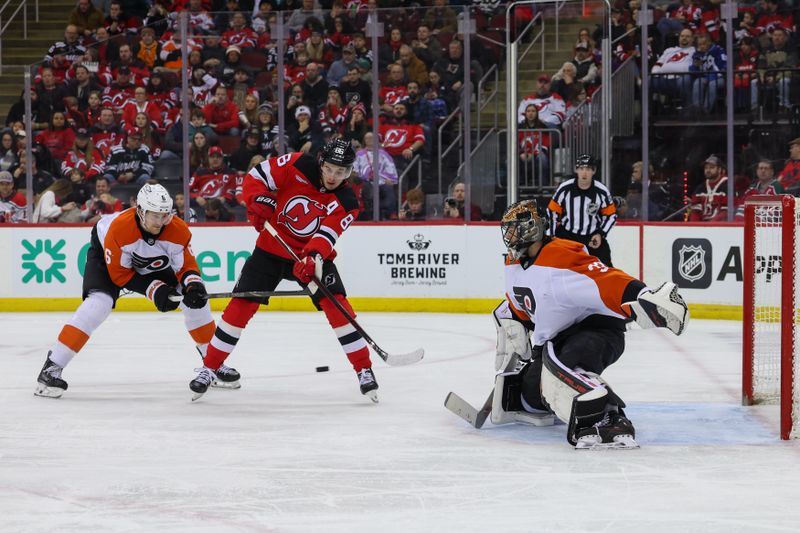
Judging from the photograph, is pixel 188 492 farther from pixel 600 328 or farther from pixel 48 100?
pixel 48 100

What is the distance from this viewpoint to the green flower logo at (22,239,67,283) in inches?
373

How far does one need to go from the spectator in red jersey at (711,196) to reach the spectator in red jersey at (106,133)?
457 centimetres

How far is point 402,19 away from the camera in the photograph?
921 cm

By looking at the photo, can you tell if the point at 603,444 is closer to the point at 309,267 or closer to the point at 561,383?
the point at 561,383

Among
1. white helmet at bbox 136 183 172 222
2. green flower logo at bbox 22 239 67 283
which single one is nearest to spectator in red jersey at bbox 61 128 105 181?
green flower logo at bbox 22 239 67 283

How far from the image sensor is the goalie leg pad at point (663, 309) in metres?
3.71

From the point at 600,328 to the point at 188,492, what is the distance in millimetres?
1597

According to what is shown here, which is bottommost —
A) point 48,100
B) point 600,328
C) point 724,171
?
point 600,328

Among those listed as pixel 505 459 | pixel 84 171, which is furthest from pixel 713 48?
pixel 505 459

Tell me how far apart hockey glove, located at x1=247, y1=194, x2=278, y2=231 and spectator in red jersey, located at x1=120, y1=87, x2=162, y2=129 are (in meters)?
4.76

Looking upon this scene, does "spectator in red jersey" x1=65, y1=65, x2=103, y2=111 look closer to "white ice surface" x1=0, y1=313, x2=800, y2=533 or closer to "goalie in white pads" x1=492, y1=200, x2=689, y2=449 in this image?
"white ice surface" x1=0, y1=313, x2=800, y2=533

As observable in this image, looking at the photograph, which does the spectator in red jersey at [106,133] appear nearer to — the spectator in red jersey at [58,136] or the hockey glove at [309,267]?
the spectator in red jersey at [58,136]

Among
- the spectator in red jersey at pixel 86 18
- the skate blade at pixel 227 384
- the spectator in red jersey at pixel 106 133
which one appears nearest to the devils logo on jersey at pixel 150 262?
the skate blade at pixel 227 384

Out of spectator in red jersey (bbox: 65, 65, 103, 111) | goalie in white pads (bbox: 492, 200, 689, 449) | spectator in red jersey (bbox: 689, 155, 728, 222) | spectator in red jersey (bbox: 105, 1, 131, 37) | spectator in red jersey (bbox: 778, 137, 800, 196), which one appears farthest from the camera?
spectator in red jersey (bbox: 105, 1, 131, 37)
